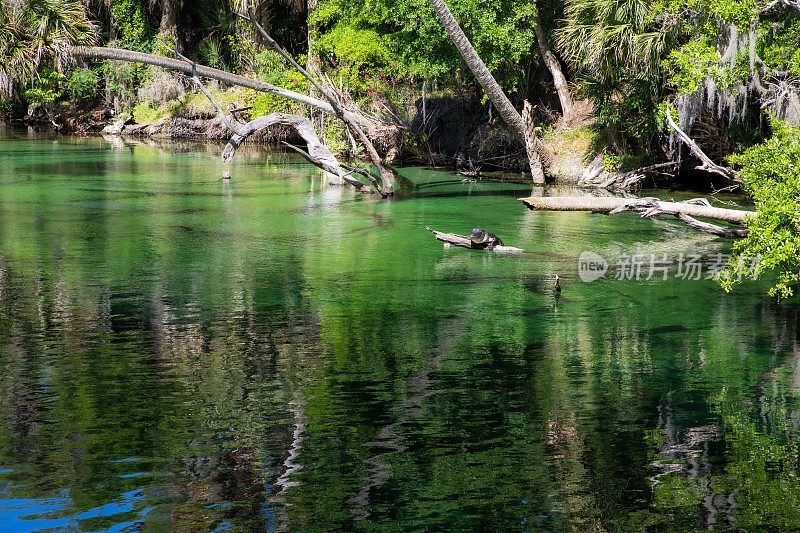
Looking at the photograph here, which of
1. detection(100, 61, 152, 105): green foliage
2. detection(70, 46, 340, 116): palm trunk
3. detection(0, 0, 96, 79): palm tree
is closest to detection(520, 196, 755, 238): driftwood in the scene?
detection(70, 46, 340, 116): palm trunk

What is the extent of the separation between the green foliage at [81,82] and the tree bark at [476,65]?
20.6 m

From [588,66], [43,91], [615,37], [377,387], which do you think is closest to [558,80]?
[588,66]

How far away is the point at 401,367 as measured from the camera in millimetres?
10492

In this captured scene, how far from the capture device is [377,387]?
9.82 meters

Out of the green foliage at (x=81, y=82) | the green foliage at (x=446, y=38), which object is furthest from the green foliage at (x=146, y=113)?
the green foliage at (x=446, y=38)

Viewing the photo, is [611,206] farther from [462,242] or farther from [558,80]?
[558,80]

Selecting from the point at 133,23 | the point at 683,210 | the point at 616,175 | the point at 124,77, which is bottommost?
the point at 683,210

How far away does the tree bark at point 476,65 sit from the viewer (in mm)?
20875

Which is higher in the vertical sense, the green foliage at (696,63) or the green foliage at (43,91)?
the green foliage at (43,91)

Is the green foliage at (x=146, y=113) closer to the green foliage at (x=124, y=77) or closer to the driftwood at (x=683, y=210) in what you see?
the green foliage at (x=124, y=77)

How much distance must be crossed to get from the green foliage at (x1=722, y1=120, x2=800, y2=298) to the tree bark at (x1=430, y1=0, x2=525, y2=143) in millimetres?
9524

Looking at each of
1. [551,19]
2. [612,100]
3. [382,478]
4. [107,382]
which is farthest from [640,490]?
[551,19]

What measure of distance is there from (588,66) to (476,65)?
111 inches

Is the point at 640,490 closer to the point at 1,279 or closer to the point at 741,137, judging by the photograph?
the point at 1,279
